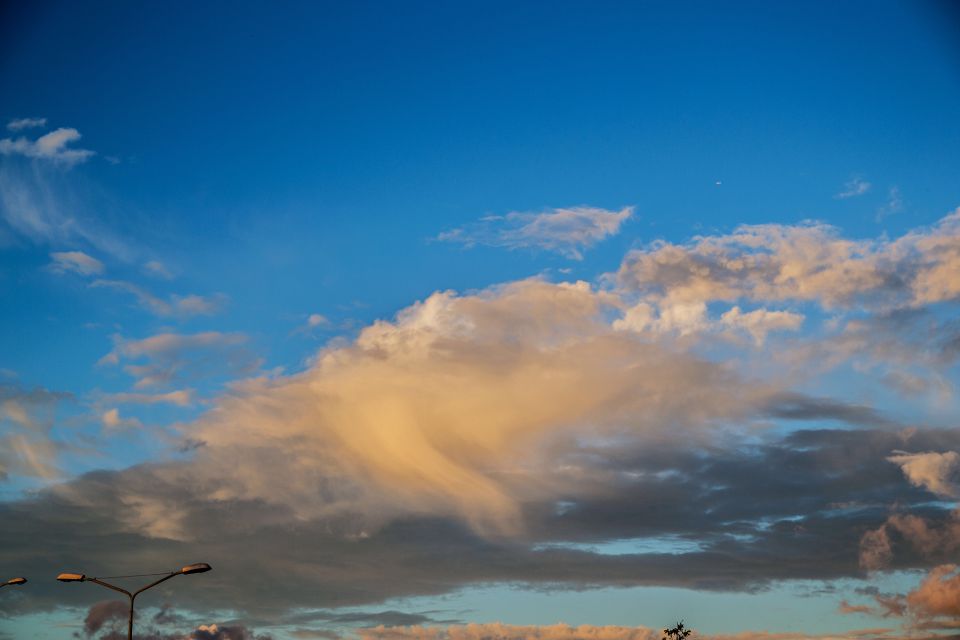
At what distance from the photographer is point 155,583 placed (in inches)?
2707

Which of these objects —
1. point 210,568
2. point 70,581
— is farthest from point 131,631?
point 210,568

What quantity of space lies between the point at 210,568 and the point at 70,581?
13463 mm

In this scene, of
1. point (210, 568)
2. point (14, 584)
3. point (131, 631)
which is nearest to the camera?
point (210, 568)

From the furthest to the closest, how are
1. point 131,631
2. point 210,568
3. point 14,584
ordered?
1. point 14,584
2. point 131,631
3. point 210,568

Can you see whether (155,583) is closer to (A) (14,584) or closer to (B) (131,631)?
(B) (131,631)

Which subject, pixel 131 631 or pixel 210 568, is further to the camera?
pixel 131 631

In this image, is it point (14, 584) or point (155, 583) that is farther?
point (14, 584)

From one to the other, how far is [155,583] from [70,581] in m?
7.63

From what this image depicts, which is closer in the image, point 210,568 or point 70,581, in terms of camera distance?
point 210,568

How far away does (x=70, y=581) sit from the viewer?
235ft

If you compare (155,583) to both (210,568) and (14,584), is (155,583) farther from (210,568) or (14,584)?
(14,584)

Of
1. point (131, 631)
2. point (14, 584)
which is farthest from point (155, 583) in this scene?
point (14, 584)

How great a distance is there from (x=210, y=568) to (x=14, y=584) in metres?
22.9

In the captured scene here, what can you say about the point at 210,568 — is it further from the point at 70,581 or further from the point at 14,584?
the point at 14,584
